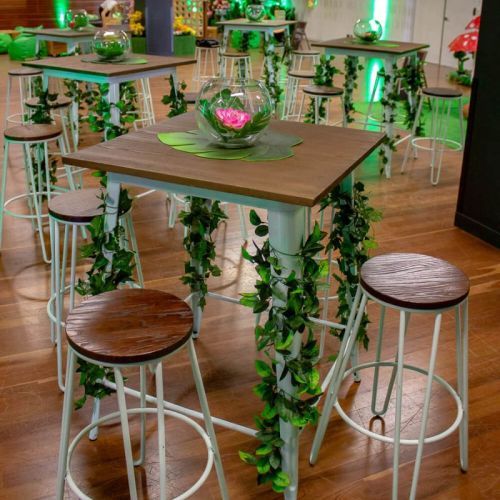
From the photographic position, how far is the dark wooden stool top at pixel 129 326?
142cm

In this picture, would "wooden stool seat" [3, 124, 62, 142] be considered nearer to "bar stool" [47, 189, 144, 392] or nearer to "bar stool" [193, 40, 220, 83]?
"bar stool" [47, 189, 144, 392]

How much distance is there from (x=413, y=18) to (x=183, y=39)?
3779 millimetres

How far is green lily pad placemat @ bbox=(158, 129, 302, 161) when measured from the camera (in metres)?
1.86

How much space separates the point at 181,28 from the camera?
1080 cm

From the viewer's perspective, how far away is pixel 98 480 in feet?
6.45

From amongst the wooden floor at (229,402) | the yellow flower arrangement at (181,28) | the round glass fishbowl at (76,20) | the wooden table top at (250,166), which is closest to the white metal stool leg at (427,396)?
the wooden floor at (229,402)

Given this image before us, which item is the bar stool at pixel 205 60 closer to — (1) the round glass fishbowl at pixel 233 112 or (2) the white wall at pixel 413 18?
(2) the white wall at pixel 413 18

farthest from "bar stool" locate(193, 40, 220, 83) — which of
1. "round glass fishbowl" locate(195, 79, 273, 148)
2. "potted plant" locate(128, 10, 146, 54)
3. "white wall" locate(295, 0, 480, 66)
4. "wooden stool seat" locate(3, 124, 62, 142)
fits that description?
"round glass fishbowl" locate(195, 79, 273, 148)

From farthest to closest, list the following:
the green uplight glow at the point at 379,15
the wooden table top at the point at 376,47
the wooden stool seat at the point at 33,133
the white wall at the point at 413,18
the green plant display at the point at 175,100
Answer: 1. the green uplight glow at the point at 379,15
2. the white wall at the point at 413,18
3. the wooden table top at the point at 376,47
4. the green plant display at the point at 175,100
5. the wooden stool seat at the point at 33,133

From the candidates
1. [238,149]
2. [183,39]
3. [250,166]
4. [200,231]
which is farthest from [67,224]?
[183,39]

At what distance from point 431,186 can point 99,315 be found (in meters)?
3.64

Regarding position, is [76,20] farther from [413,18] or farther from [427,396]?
[413,18]

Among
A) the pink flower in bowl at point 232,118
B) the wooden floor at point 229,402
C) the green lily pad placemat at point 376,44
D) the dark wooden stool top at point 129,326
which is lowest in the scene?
the wooden floor at point 229,402

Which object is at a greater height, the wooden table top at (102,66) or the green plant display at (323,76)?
the wooden table top at (102,66)
